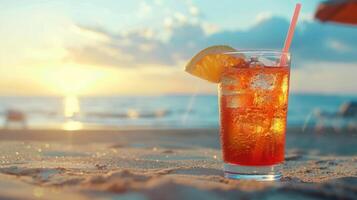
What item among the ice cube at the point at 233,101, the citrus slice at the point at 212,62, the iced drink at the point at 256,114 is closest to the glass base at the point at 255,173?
the iced drink at the point at 256,114

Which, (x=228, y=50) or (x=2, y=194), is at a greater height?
(x=228, y=50)

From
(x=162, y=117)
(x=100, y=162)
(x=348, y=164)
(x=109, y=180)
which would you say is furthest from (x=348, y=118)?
(x=109, y=180)

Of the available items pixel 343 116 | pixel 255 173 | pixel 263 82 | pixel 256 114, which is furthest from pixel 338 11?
pixel 343 116

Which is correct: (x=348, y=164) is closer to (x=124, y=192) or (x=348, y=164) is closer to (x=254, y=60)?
(x=254, y=60)

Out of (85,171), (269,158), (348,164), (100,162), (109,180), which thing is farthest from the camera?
(348,164)

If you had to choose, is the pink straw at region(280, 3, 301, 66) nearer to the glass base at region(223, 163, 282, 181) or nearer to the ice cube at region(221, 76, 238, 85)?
the ice cube at region(221, 76, 238, 85)

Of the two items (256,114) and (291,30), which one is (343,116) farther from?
(256,114)

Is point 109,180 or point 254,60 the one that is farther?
point 254,60

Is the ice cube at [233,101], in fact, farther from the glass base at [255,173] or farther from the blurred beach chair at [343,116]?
the blurred beach chair at [343,116]
